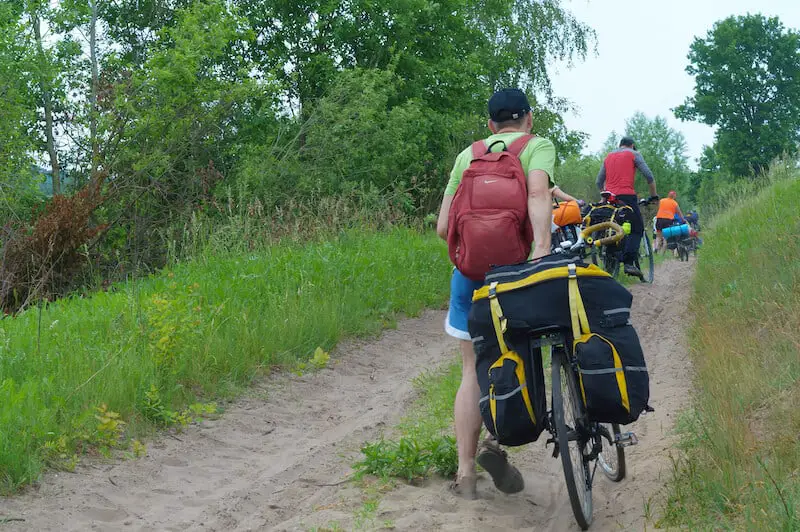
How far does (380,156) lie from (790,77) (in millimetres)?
49853

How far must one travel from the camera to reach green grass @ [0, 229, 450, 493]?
5.53 metres

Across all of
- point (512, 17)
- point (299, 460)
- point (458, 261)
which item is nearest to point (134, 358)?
point (299, 460)

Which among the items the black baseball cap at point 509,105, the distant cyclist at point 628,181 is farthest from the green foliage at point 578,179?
the black baseball cap at point 509,105

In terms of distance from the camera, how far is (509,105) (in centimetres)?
445

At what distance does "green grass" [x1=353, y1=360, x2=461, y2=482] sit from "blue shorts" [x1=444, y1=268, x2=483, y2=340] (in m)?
0.84

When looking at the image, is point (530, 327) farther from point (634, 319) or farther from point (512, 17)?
point (512, 17)

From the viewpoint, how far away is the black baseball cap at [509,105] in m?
4.45

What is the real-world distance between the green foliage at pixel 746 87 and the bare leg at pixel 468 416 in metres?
57.4

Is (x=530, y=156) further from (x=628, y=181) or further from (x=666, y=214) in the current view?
Result: (x=666, y=214)

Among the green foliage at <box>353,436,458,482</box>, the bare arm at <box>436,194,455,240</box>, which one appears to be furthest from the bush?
the bare arm at <box>436,194,455,240</box>

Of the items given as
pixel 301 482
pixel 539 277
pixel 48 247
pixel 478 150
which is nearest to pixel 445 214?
pixel 478 150

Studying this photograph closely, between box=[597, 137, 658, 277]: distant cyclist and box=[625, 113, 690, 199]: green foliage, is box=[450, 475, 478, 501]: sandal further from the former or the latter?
box=[625, 113, 690, 199]: green foliage

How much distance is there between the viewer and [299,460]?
5.68 meters

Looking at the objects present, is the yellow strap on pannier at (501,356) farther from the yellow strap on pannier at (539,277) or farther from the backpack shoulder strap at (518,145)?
the backpack shoulder strap at (518,145)
